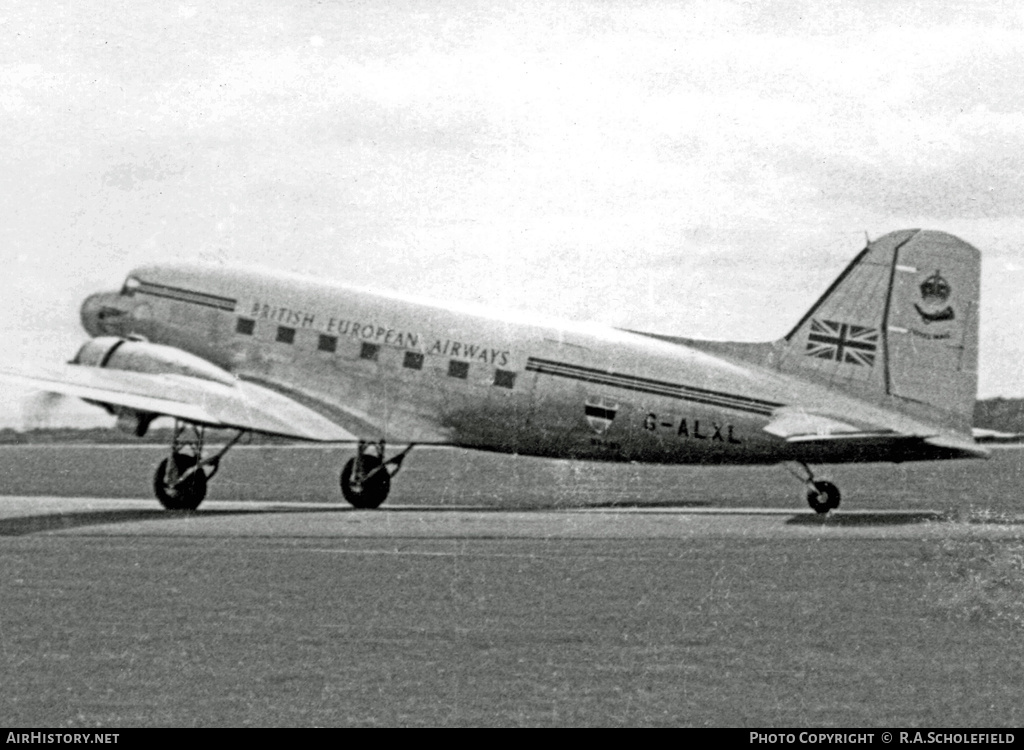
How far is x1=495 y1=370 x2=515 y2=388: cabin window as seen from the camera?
106 feet

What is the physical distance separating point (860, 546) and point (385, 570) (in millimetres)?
6955

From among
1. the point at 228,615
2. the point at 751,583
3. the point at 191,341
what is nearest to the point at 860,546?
the point at 751,583

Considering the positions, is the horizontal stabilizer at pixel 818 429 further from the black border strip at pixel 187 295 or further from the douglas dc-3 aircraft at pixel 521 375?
the black border strip at pixel 187 295

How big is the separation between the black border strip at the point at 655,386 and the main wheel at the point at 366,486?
406 centimetres

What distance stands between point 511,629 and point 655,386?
1606 centimetres

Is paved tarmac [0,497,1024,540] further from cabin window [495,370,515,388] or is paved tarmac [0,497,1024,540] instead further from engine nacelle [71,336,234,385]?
engine nacelle [71,336,234,385]

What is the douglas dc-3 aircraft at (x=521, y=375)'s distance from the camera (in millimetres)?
28438

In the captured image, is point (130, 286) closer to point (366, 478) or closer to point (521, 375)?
point (366, 478)

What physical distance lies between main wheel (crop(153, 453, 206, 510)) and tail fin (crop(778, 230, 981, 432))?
11806 millimetres

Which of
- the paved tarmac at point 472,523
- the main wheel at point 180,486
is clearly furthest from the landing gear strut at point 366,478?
the main wheel at point 180,486

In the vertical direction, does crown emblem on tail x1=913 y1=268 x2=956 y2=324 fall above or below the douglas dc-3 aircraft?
above

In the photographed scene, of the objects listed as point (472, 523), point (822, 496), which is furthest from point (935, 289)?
point (472, 523)

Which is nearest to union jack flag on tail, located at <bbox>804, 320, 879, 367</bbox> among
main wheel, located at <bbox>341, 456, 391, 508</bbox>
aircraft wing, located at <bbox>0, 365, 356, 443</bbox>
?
main wheel, located at <bbox>341, 456, 391, 508</bbox>

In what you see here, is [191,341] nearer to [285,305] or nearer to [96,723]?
[285,305]
